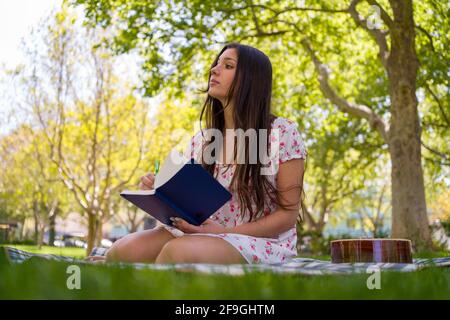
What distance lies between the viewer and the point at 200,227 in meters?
3.38

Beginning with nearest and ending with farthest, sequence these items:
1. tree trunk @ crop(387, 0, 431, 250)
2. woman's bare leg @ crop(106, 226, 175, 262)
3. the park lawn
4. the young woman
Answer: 1. the park lawn
2. the young woman
3. woman's bare leg @ crop(106, 226, 175, 262)
4. tree trunk @ crop(387, 0, 431, 250)

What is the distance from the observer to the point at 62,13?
55.8ft

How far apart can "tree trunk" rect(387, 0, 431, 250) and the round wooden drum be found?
702cm

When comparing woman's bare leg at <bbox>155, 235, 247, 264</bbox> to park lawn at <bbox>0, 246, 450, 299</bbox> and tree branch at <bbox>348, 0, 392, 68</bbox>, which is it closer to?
park lawn at <bbox>0, 246, 450, 299</bbox>

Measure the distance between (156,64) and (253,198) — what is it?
10.0 meters

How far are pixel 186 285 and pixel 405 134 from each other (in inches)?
387

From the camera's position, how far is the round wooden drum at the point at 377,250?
3.75 metres

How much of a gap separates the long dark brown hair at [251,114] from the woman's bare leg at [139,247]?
0.62 m

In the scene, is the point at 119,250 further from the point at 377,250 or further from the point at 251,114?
the point at 377,250

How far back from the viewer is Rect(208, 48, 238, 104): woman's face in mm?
3867

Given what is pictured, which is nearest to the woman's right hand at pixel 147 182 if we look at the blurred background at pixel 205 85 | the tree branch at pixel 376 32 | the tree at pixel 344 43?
the blurred background at pixel 205 85

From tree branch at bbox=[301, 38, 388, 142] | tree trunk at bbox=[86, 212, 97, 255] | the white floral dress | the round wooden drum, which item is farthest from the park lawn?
tree trunk at bbox=[86, 212, 97, 255]

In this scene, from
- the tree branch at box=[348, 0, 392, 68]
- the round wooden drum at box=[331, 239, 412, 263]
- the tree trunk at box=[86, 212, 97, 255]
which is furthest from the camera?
the tree trunk at box=[86, 212, 97, 255]

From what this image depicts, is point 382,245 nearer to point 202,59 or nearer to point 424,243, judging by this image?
point 424,243
